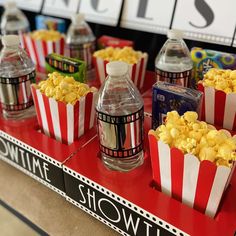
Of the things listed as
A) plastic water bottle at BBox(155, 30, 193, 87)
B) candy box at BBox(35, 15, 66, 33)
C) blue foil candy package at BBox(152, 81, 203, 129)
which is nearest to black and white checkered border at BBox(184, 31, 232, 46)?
plastic water bottle at BBox(155, 30, 193, 87)

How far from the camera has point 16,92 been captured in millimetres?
995

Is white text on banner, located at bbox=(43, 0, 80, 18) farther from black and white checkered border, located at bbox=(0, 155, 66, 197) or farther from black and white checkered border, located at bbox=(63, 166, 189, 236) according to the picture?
black and white checkered border, located at bbox=(63, 166, 189, 236)

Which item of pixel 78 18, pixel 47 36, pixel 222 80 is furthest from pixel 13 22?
pixel 222 80

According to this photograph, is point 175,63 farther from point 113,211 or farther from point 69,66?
point 113,211

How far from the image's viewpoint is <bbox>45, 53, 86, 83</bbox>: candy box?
3.28 feet

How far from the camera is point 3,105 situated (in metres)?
1.03

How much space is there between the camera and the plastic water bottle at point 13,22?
1527 mm

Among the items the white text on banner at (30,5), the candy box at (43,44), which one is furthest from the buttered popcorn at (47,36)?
the white text on banner at (30,5)

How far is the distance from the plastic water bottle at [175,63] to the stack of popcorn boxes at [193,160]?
1.03ft

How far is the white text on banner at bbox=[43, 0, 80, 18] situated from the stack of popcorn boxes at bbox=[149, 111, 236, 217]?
96 centimetres

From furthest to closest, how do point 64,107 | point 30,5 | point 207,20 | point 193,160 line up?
1. point 30,5
2. point 207,20
3. point 64,107
4. point 193,160

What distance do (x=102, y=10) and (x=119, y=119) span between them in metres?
0.78

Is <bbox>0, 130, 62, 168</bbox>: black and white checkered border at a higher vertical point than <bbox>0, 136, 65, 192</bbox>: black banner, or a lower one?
higher

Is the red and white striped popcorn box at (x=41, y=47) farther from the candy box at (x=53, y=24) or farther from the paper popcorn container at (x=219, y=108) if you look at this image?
the paper popcorn container at (x=219, y=108)
